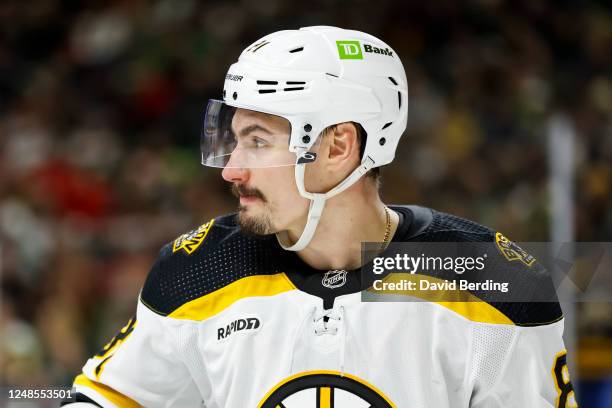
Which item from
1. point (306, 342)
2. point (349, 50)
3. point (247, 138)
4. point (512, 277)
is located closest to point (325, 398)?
point (306, 342)

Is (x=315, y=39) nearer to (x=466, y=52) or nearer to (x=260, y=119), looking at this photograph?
(x=260, y=119)

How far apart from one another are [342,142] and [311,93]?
150 millimetres

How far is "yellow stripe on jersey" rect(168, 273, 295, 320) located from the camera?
221 centimetres

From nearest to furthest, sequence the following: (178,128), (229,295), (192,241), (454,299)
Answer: (454,299) → (229,295) → (192,241) → (178,128)

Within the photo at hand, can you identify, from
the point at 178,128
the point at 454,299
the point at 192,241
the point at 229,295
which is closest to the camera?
the point at 454,299

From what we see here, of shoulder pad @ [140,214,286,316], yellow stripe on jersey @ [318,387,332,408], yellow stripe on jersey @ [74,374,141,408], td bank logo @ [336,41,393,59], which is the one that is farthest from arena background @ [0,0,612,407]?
td bank logo @ [336,41,393,59]

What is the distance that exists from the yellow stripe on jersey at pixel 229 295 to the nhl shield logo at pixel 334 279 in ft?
0.26

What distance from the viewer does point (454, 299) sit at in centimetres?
211

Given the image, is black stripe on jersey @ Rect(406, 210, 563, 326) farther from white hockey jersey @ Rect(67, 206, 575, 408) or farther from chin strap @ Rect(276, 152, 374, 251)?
chin strap @ Rect(276, 152, 374, 251)

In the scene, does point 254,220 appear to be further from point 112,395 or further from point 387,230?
point 112,395

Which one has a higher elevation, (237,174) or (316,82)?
(316,82)

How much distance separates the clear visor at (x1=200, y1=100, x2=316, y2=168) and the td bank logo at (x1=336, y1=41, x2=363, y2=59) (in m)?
0.19

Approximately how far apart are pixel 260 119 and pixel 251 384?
1.85 feet

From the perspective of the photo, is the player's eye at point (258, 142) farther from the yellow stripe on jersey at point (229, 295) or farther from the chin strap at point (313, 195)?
the yellow stripe on jersey at point (229, 295)
